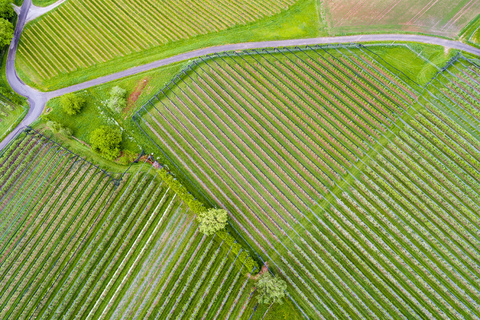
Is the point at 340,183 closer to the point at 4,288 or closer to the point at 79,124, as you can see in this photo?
the point at 79,124

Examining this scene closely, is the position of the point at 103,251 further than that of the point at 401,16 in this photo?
No

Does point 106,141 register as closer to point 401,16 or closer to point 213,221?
point 213,221

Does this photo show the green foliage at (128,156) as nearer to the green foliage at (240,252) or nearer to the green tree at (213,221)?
the green tree at (213,221)

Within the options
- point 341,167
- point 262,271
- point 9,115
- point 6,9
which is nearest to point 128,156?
point 9,115

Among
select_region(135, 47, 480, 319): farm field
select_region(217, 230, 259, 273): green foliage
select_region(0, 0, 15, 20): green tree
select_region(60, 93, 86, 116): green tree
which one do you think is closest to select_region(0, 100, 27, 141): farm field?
select_region(60, 93, 86, 116): green tree

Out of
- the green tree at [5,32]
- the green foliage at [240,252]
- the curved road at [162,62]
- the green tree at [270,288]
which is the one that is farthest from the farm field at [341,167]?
the green tree at [5,32]

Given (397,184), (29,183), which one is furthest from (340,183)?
(29,183)
